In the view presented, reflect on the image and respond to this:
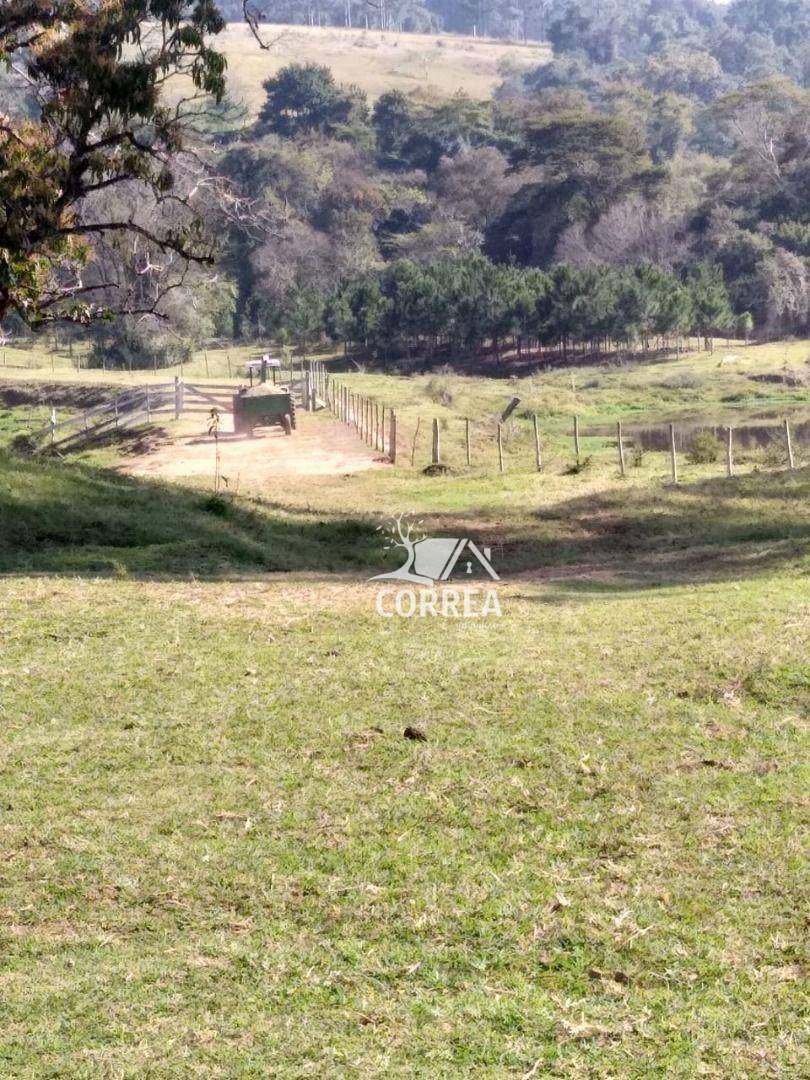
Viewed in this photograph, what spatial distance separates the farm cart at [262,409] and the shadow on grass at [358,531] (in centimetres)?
1424

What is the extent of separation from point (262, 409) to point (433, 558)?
21.2 meters

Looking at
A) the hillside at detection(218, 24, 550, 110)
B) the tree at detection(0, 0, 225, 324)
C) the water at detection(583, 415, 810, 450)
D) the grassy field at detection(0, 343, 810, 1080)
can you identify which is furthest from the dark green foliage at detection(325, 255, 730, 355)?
the hillside at detection(218, 24, 550, 110)

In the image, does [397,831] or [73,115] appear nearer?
[397,831]

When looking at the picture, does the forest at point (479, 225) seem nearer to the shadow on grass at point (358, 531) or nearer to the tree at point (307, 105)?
the tree at point (307, 105)

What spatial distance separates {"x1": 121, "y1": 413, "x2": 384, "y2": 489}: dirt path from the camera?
3080 cm

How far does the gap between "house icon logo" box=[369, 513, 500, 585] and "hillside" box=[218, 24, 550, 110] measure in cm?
12155

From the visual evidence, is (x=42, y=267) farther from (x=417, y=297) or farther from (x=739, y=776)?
(x=417, y=297)

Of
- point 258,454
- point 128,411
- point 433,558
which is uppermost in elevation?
point 128,411

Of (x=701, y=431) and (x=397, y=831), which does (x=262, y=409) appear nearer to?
(x=701, y=431)

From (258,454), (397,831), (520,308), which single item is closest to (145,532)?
(397,831)

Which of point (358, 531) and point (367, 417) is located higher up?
point (367, 417)

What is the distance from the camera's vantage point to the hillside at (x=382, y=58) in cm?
14700

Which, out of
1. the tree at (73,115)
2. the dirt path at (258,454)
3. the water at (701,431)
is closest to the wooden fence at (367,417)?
the dirt path at (258,454)

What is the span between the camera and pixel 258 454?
112ft
